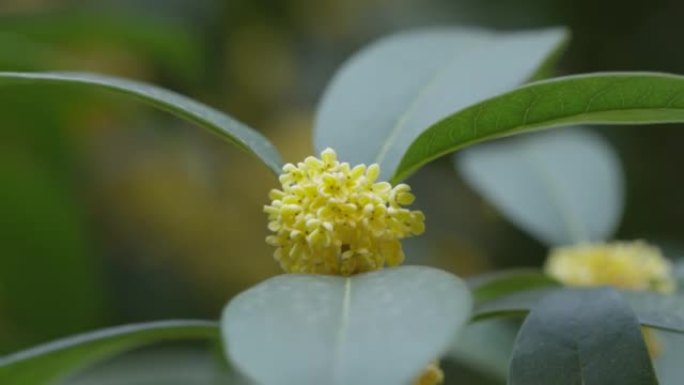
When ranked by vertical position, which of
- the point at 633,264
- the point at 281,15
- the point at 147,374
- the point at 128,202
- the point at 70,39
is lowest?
the point at 147,374

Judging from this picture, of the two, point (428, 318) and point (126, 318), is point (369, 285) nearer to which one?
point (428, 318)

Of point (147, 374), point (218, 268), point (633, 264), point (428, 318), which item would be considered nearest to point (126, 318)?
point (218, 268)

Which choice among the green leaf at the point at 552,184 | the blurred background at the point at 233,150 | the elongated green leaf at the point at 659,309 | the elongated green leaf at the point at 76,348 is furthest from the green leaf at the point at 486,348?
the blurred background at the point at 233,150

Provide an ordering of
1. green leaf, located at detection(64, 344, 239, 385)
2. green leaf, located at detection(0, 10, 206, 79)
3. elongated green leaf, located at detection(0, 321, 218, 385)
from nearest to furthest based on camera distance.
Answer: elongated green leaf, located at detection(0, 321, 218, 385), green leaf, located at detection(64, 344, 239, 385), green leaf, located at detection(0, 10, 206, 79)

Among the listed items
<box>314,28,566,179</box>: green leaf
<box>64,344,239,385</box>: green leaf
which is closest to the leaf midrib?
<box>314,28,566,179</box>: green leaf

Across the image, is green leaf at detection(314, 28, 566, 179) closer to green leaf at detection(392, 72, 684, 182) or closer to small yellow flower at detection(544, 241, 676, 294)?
green leaf at detection(392, 72, 684, 182)

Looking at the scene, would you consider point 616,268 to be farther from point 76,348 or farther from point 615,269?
A: point 76,348
